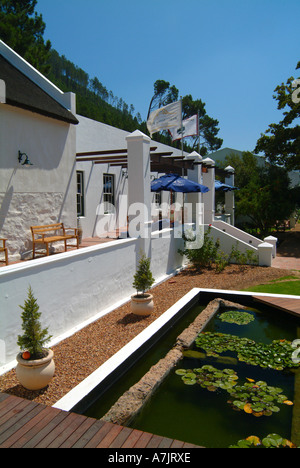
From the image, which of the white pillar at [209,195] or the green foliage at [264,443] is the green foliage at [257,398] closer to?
the green foliage at [264,443]

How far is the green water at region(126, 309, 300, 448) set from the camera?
4.22 m

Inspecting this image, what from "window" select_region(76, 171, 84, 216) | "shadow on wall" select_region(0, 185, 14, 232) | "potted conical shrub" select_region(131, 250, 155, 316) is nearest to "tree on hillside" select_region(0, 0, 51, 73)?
"window" select_region(76, 171, 84, 216)

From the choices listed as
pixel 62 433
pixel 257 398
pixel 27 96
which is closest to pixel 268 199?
pixel 27 96

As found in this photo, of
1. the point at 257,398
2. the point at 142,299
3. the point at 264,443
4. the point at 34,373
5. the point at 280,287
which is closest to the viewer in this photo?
the point at 264,443

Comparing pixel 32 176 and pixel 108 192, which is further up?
pixel 32 176

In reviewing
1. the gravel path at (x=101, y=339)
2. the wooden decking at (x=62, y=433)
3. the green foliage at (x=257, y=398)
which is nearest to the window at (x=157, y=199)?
the gravel path at (x=101, y=339)

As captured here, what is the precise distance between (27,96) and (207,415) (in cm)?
816

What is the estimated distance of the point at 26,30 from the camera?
19.1m

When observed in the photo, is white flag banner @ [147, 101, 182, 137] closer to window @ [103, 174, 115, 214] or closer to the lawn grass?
window @ [103, 174, 115, 214]

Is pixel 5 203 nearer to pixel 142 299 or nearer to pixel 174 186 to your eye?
pixel 142 299

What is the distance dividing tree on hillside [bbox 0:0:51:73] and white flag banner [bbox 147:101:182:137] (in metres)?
8.68

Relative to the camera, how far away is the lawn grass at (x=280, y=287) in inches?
380
